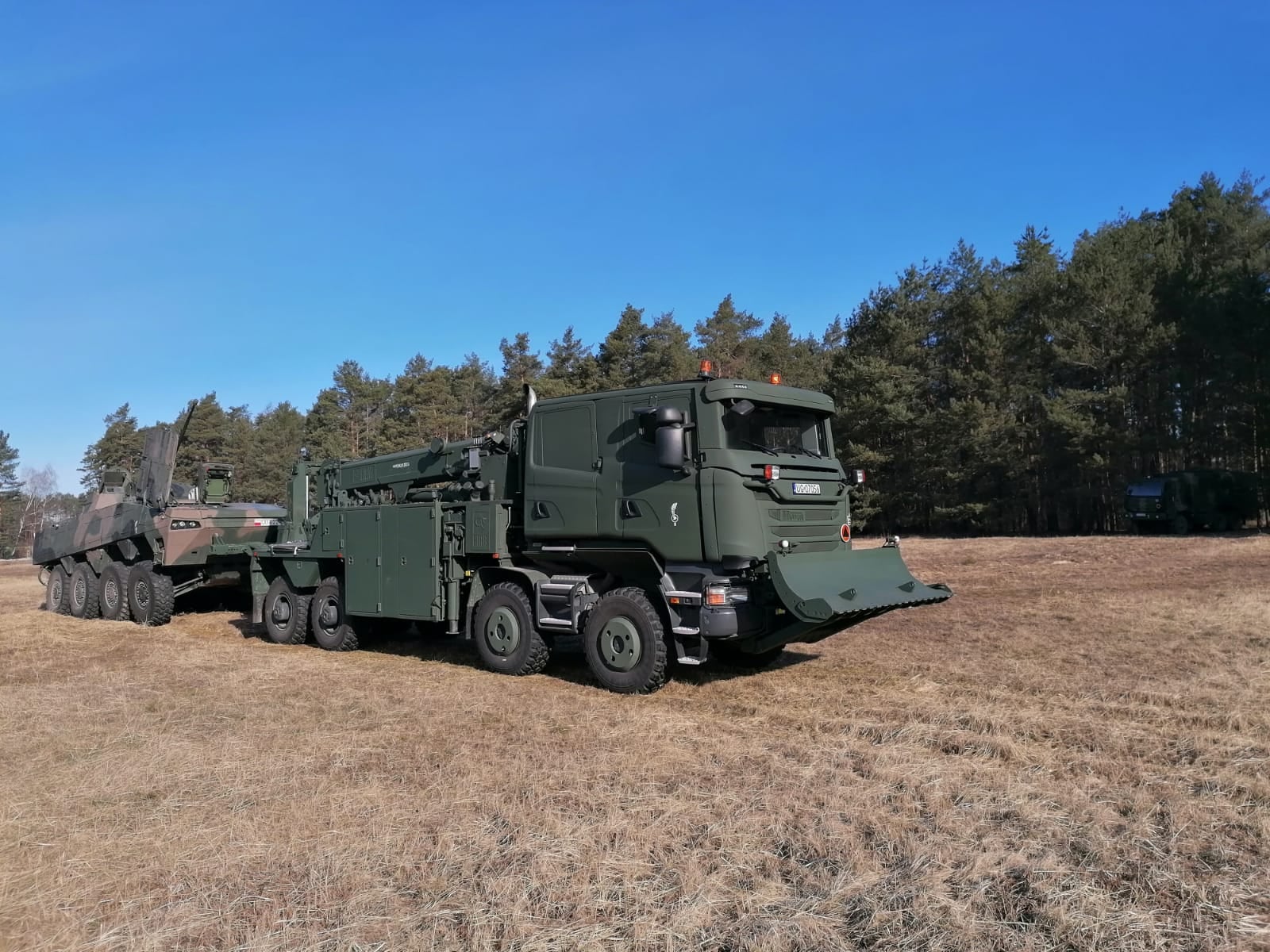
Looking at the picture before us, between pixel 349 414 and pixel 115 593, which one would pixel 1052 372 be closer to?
pixel 115 593

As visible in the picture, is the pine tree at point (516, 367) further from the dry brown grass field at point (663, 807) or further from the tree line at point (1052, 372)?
the dry brown grass field at point (663, 807)

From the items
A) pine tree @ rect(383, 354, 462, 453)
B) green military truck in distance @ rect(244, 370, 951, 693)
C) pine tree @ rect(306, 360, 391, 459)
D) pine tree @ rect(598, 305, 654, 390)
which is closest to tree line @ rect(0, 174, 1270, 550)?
pine tree @ rect(598, 305, 654, 390)

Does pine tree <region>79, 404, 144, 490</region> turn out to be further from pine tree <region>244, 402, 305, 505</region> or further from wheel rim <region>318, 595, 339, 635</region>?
wheel rim <region>318, 595, 339, 635</region>

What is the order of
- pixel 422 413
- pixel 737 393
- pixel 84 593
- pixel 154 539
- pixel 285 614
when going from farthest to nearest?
pixel 422 413, pixel 84 593, pixel 154 539, pixel 285 614, pixel 737 393

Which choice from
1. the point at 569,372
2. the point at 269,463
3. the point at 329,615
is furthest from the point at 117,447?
the point at 329,615

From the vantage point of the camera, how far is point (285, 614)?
11.7 m

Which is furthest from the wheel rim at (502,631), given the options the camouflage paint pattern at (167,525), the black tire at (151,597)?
the black tire at (151,597)

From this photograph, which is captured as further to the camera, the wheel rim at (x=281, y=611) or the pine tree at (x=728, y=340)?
the pine tree at (x=728, y=340)

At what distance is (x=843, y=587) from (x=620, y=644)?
199cm

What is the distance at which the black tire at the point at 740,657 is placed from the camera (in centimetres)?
871

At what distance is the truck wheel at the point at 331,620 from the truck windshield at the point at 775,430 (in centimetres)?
597

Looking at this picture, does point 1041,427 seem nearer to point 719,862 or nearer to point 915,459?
point 915,459

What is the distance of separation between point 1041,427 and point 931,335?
646 cm

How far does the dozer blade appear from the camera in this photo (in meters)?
6.78
